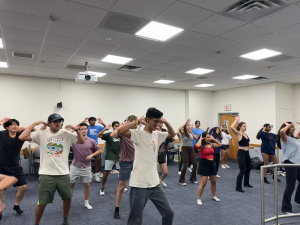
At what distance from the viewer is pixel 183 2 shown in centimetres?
280

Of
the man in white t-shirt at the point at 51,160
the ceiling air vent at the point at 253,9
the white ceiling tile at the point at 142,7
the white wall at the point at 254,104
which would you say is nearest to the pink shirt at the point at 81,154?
the man in white t-shirt at the point at 51,160

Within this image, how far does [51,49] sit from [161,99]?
18.9 ft

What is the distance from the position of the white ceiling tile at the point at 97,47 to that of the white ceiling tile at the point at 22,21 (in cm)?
87

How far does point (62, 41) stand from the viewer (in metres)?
4.16

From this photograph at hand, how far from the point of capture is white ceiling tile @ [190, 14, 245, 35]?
3254 millimetres

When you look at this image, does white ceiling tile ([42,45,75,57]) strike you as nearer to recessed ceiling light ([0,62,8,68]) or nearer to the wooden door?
recessed ceiling light ([0,62,8,68])

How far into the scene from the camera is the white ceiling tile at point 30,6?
2805mm

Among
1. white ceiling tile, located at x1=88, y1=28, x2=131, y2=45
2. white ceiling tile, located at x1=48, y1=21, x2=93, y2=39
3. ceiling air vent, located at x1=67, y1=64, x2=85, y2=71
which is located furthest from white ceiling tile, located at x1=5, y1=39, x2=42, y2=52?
ceiling air vent, located at x1=67, y1=64, x2=85, y2=71

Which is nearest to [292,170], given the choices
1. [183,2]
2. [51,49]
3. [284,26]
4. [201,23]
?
[284,26]

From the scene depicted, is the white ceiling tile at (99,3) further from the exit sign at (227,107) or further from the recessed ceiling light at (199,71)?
the exit sign at (227,107)

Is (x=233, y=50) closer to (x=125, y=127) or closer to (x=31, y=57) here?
(x=125, y=127)

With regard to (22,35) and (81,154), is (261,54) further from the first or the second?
(22,35)

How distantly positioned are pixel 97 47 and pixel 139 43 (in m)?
0.87

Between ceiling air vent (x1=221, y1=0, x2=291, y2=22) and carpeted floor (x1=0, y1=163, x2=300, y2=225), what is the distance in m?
3.02
